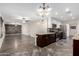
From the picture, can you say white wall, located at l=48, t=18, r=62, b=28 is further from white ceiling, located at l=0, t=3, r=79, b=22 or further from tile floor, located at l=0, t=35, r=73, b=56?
tile floor, located at l=0, t=35, r=73, b=56

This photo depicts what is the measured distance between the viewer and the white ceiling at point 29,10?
2.04 metres

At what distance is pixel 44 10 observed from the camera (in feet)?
6.84

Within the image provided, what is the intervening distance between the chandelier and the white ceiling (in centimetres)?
7

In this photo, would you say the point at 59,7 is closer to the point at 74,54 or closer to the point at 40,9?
the point at 40,9

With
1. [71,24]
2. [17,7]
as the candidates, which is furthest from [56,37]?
[17,7]

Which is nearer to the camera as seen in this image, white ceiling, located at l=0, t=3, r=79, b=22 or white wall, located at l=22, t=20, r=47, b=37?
white ceiling, located at l=0, t=3, r=79, b=22

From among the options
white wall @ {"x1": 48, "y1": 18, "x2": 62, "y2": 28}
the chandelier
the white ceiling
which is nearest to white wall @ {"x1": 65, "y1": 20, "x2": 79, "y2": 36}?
the white ceiling

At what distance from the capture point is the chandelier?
2.07 meters

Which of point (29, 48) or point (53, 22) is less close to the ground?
point (53, 22)

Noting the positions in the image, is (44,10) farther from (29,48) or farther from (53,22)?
(29,48)

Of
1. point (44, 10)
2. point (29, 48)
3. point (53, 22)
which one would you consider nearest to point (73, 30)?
point (53, 22)

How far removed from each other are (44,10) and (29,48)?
88cm

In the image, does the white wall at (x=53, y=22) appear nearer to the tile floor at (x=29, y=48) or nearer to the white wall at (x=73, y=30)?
the white wall at (x=73, y=30)

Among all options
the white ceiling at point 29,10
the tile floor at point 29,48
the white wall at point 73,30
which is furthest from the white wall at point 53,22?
the tile floor at point 29,48
